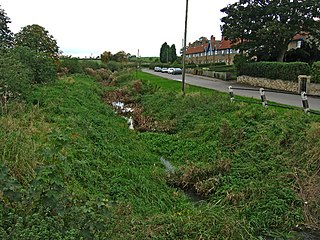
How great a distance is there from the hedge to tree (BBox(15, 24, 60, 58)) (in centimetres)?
2105

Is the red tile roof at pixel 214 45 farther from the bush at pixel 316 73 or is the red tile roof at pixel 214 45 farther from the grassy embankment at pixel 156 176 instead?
the grassy embankment at pixel 156 176

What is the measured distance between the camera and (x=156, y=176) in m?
9.13

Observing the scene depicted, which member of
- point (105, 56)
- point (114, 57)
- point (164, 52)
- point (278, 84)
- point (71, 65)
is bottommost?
point (278, 84)

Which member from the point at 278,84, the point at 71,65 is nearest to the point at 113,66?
the point at 71,65

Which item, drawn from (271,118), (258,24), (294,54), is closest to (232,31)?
(258,24)

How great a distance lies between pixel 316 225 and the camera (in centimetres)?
681

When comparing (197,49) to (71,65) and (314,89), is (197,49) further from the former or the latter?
(314,89)

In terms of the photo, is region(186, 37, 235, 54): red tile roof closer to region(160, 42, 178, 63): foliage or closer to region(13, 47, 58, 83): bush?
region(160, 42, 178, 63): foliage

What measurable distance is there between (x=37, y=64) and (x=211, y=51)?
79.3m

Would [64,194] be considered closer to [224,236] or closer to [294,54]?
[224,236]

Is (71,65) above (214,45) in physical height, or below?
below

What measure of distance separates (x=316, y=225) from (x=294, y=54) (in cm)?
3579

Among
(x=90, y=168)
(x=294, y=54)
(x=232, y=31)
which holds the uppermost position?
Answer: (x=232, y=31)

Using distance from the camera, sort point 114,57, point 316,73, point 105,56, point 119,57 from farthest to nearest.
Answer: point 119,57 < point 114,57 < point 105,56 < point 316,73
